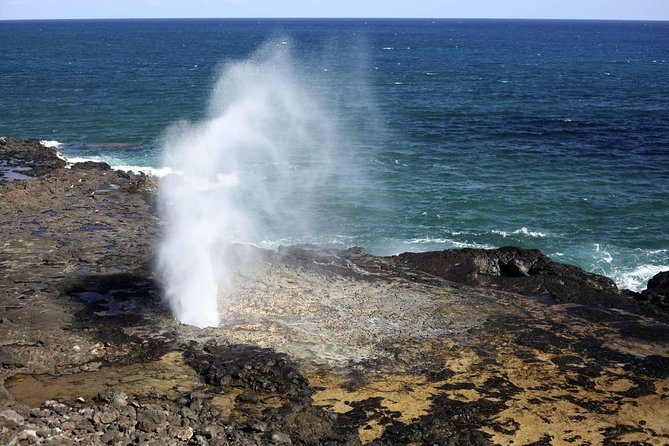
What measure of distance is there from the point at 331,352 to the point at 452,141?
42670mm

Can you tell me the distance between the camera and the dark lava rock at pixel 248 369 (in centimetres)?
2072

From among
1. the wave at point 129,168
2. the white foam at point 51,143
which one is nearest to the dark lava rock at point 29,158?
the wave at point 129,168

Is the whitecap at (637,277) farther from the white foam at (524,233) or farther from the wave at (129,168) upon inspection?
the wave at (129,168)

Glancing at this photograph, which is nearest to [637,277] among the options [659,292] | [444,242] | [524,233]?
[659,292]

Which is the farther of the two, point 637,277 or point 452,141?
point 452,141

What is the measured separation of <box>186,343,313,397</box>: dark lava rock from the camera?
20719mm

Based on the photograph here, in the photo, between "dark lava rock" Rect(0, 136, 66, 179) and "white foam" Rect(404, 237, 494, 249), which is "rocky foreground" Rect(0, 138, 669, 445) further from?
"dark lava rock" Rect(0, 136, 66, 179)

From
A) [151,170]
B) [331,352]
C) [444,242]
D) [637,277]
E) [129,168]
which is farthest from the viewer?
[129,168]

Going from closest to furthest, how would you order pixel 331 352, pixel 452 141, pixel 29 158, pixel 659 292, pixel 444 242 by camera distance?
pixel 331 352 < pixel 659 292 < pixel 444 242 < pixel 29 158 < pixel 452 141

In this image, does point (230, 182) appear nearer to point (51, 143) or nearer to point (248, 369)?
point (51, 143)

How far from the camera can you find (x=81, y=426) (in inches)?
677

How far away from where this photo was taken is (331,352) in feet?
74.9

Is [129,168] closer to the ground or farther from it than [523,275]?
farther from it

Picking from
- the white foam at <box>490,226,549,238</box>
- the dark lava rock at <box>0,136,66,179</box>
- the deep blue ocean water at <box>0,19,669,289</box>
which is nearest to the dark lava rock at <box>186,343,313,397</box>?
the deep blue ocean water at <box>0,19,669,289</box>
